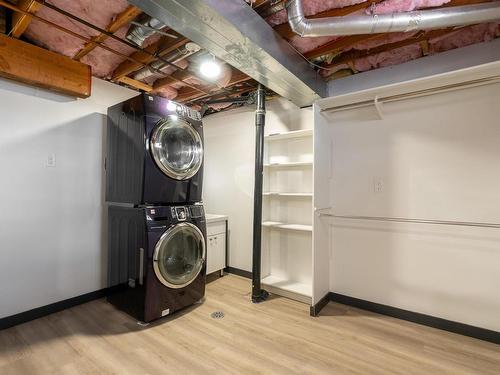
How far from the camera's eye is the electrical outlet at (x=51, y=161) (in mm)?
2402

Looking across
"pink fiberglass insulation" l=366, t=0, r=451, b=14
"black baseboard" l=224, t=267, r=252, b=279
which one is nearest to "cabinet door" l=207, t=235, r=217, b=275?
"black baseboard" l=224, t=267, r=252, b=279

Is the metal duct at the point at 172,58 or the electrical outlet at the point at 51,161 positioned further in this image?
the electrical outlet at the point at 51,161

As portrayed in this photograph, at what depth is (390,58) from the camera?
94.5 inches

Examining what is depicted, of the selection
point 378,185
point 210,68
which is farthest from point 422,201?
point 210,68

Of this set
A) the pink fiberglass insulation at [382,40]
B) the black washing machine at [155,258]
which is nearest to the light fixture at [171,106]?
the black washing machine at [155,258]

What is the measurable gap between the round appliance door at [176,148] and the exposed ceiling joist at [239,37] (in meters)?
0.85

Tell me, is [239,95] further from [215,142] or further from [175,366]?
[175,366]

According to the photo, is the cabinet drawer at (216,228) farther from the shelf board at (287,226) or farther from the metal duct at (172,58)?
the metal duct at (172,58)

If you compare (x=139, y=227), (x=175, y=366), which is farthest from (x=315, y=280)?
(x=139, y=227)

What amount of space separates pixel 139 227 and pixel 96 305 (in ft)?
3.70

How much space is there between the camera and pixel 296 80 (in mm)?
2195

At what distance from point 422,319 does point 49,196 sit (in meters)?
3.65

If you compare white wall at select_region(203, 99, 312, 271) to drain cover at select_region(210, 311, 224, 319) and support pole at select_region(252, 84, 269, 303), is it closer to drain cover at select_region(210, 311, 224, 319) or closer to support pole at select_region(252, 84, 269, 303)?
support pole at select_region(252, 84, 269, 303)

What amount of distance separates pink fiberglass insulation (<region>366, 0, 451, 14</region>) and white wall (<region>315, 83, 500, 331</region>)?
87 cm
